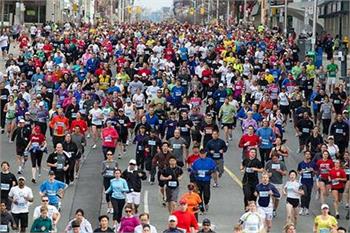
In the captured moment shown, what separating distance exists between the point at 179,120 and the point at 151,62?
1497 centimetres

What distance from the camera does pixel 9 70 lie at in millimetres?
36781

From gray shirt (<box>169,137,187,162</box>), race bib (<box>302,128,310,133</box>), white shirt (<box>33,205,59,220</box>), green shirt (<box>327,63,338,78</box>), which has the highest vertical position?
green shirt (<box>327,63,338,78</box>)

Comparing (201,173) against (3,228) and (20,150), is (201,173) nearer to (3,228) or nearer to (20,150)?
(3,228)

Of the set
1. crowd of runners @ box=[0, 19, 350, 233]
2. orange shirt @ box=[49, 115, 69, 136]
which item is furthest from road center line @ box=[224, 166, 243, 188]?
orange shirt @ box=[49, 115, 69, 136]

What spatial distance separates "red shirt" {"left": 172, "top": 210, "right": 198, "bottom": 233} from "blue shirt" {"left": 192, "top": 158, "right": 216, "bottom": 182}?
3.80m

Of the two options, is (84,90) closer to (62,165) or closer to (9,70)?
(9,70)

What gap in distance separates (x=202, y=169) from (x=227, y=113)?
7.96 metres

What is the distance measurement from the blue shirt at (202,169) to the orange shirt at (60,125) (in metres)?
5.75

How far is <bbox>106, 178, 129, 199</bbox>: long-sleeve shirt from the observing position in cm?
1959

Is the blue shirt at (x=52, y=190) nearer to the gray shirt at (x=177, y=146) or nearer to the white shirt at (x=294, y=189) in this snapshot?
the white shirt at (x=294, y=189)

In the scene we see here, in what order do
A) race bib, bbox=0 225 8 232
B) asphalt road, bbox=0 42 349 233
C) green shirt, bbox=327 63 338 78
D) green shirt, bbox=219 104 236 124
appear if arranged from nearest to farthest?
race bib, bbox=0 225 8 232 → asphalt road, bbox=0 42 349 233 → green shirt, bbox=219 104 236 124 → green shirt, bbox=327 63 338 78

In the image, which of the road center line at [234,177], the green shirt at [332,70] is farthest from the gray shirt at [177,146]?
the green shirt at [332,70]

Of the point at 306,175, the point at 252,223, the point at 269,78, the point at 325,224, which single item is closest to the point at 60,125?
the point at 306,175

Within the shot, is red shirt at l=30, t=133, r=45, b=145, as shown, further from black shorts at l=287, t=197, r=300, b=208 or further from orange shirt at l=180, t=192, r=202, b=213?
black shorts at l=287, t=197, r=300, b=208
